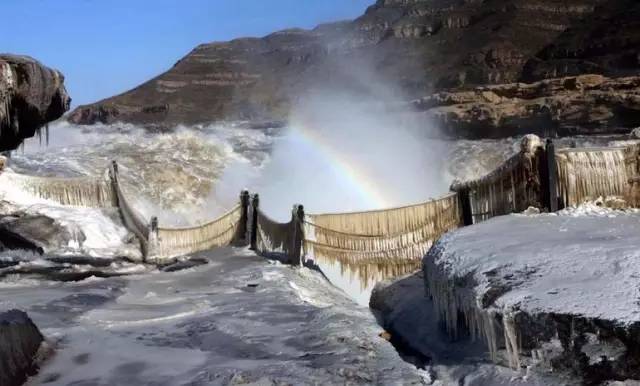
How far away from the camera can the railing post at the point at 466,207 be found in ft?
32.8

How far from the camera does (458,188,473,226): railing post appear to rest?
32.8 feet

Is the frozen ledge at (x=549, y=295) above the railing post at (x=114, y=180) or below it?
below

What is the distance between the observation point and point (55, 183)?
15.2 metres

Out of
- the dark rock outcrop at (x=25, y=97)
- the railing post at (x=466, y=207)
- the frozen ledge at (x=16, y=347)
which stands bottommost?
the frozen ledge at (x=16, y=347)

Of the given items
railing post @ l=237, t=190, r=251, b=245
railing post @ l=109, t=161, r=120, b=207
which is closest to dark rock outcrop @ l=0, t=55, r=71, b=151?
railing post @ l=237, t=190, r=251, b=245

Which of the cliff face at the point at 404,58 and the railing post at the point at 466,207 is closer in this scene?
the railing post at the point at 466,207

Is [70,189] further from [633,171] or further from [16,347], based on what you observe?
[633,171]

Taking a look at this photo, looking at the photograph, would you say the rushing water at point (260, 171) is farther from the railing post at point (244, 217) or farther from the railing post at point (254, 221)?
the railing post at point (254, 221)

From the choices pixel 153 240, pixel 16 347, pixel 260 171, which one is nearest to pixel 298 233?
pixel 153 240

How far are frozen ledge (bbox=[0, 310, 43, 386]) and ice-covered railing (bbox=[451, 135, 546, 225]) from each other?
228 inches

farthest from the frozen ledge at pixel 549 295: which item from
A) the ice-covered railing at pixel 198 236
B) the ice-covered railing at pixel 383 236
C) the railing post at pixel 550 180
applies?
the ice-covered railing at pixel 198 236

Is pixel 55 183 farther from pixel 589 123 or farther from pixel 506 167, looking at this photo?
pixel 589 123

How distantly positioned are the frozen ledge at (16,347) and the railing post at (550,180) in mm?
5912

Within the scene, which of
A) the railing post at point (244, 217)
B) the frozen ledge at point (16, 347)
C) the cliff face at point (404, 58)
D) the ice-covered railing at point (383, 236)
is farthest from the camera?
the cliff face at point (404, 58)
